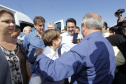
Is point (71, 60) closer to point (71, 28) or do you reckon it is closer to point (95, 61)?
point (95, 61)

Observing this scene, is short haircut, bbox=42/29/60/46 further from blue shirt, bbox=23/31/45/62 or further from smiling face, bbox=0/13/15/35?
blue shirt, bbox=23/31/45/62

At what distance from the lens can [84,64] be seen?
1142mm

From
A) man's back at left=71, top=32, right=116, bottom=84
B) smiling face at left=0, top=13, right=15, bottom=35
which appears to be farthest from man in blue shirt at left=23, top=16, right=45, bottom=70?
man's back at left=71, top=32, right=116, bottom=84

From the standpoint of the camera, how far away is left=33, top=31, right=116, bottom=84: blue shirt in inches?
42.9

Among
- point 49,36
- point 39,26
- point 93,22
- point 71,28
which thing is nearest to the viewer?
point 93,22

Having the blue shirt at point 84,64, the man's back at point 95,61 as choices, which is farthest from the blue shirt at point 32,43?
the man's back at point 95,61

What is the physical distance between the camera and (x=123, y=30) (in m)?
2.32

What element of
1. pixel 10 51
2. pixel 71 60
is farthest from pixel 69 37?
pixel 71 60

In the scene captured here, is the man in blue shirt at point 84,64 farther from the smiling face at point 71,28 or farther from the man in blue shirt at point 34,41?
the smiling face at point 71,28

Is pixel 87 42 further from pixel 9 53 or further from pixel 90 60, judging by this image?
pixel 9 53

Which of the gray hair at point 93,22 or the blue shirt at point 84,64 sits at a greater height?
the gray hair at point 93,22

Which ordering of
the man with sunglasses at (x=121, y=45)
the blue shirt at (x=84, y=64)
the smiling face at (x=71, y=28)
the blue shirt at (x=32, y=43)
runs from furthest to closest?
1. the smiling face at (x=71, y=28)
2. the blue shirt at (x=32, y=43)
3. the man with sunglasses at (x=121, y=45)
4. the blue shirt at (x=84, y=64)

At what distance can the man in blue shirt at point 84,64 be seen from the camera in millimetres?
1089

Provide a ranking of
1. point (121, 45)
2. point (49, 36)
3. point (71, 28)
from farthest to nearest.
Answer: point (71, 28) → point (121, 45) → point (49, 36)
